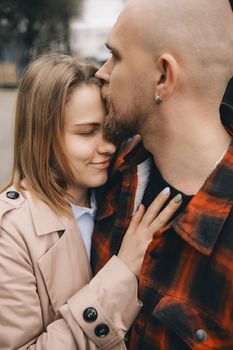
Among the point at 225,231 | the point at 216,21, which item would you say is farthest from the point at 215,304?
the point at 216,21

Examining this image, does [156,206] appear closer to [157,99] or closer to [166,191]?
[166,191]

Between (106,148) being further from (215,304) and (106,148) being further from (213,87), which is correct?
(215,304)

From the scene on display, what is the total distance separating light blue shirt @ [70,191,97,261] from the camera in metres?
2.09

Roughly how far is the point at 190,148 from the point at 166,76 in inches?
12.6

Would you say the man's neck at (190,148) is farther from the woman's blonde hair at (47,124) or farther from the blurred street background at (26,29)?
the blurred street background at (26,29)

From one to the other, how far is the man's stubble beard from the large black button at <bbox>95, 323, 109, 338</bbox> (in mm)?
872

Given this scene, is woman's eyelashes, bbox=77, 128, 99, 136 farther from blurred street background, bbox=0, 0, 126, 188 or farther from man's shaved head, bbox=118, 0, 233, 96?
blurred street background, bbox=0, 0, 126, 188

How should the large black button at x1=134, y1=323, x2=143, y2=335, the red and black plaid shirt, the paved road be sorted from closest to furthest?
the red and black plaid shirt, the large black button at x1=134, y1=323, x2=143, y2=335, the paved road

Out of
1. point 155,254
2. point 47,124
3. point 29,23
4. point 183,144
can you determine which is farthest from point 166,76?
point 29,23

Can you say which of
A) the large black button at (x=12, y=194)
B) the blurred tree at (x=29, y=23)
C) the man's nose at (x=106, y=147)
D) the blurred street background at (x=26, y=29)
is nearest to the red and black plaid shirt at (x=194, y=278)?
the man's nose at (x=106, y=147)

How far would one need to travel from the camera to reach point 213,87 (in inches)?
69.2

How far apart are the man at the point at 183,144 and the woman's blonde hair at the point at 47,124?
223mm

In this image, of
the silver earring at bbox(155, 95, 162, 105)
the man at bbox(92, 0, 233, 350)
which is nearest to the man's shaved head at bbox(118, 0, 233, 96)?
the man at bbox(92, 0, 233, 350)

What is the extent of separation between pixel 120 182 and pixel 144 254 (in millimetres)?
495
